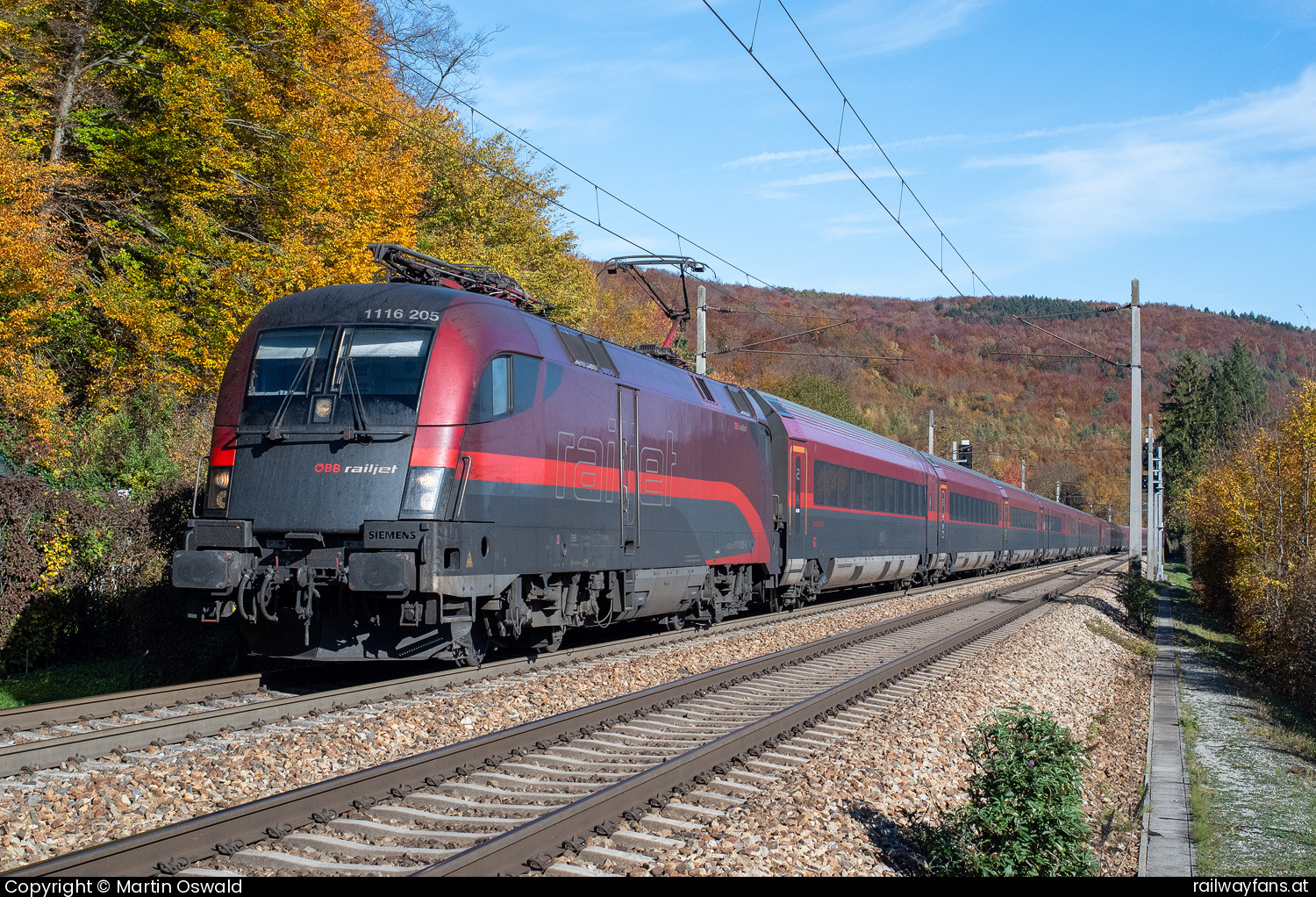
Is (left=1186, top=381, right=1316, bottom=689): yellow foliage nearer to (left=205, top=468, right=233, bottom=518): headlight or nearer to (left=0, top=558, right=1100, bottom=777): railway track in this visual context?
(left=0, top=558, right=1100, bottom=777): railway track

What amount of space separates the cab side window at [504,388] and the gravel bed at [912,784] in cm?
423

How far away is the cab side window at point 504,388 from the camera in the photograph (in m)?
9.11

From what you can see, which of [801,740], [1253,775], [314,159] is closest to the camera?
[801,740]

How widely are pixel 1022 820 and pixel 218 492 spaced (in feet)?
24.6

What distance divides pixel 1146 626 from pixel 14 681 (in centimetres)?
2195

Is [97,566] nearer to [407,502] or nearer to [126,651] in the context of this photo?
[126,651]

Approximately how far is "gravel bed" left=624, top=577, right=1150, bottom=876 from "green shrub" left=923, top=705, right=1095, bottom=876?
0.32 metres

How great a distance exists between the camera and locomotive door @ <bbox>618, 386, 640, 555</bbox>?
11.8 metres

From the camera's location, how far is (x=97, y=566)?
12117mm

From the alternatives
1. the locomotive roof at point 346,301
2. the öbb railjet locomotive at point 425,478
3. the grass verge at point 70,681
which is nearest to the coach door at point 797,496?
the öbb railjet locomotive at point 425,478

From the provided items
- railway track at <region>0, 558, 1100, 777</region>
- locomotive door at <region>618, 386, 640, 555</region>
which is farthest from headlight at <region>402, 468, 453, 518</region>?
locomotive door at <region>618, 386, 640, 555</region>

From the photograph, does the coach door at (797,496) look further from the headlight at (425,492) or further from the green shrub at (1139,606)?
the headlight at (425,492)

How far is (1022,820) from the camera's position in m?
5.54

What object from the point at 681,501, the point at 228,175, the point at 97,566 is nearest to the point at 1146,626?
the point at 681,501
